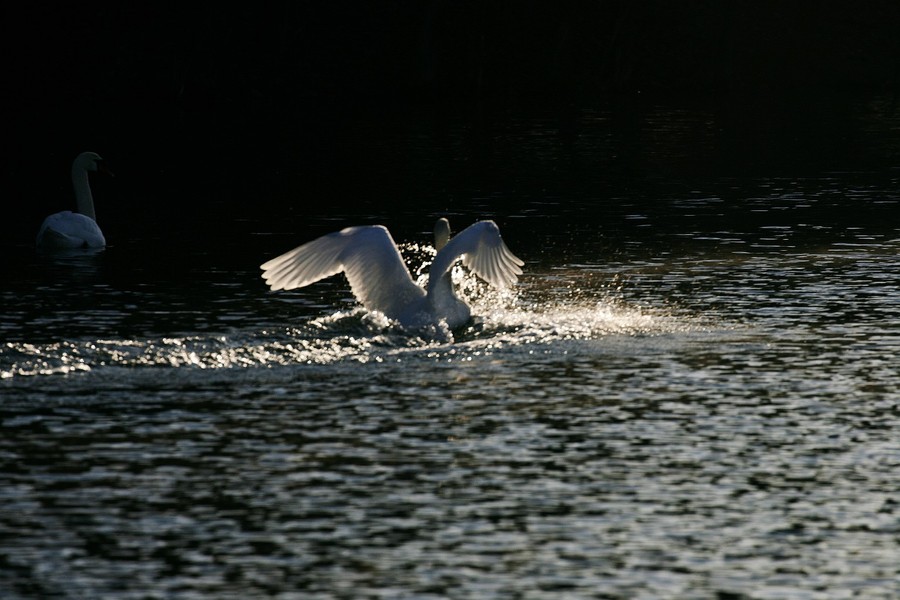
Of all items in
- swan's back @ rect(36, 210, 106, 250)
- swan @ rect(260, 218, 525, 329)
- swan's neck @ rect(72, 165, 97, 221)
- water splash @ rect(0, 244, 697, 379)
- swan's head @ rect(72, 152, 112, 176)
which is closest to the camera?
water splash @ rect(0, 244, 697, 379)

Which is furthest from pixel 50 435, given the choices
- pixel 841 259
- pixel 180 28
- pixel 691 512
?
pixel 180 28

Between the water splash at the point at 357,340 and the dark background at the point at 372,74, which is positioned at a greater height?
the dark background at the point at 372,74

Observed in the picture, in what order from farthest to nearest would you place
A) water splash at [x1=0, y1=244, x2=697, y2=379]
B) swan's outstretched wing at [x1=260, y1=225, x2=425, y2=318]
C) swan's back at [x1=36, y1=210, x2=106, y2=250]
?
swan's back at [x1=36, y1=210, x2=106, y2=250] < swan's outstretched wing at [x1=260, y1=225, x2=425, y2=318] < water splash at [x1=0, y1=244, x2=697, y2=379]

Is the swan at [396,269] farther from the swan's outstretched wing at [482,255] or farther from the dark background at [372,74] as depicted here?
the dark background at [372,74]

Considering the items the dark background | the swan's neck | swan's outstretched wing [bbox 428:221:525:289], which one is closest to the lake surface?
swan's outstretched wing [bbox 428:221:525:289]

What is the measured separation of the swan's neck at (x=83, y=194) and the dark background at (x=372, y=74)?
7.21 metres

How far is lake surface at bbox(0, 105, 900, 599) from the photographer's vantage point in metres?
9.41

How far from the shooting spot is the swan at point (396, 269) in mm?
16750

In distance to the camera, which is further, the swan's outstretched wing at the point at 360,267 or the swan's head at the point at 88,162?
the swan's head at the point at 88,162

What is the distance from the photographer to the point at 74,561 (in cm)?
943

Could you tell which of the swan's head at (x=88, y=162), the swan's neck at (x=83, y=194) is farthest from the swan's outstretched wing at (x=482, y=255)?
the swan's head at (x=88, y=162)

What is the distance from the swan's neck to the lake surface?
192cm

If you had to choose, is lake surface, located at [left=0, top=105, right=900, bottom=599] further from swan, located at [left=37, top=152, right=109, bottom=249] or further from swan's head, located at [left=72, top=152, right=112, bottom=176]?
swan's head, located at [left=72, top=152, right=112, bottom=176]

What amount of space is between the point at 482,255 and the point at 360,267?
A: 121 centimetres
